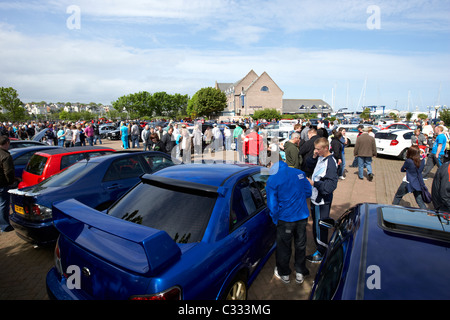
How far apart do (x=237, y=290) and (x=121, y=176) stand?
3274 millimetres

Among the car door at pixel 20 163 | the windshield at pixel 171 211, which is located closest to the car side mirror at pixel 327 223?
the windshield at pixel 171 211

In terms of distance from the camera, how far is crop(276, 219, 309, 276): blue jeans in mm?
3275

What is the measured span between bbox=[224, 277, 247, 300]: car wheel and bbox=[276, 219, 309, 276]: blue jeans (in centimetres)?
83

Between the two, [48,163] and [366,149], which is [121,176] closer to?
[48,163]

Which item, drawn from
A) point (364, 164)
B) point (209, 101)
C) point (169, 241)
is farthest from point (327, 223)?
point (209, 101)

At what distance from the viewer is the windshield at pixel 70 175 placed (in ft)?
13.8

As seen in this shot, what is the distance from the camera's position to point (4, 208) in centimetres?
490

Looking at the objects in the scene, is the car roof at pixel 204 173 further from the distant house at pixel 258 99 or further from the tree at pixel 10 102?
the tree at pixel 10 102

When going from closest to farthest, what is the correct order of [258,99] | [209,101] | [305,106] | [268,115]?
1. [268,115]
2. [258,99]
3. [209,101]
4. [305,106]

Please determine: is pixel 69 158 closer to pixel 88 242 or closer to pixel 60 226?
pixel 60 226

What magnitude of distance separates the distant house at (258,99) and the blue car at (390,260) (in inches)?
2581

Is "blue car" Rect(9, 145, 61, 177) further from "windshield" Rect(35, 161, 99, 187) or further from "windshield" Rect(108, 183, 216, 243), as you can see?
"windshield" Rect(108, 183, 216, 243)
